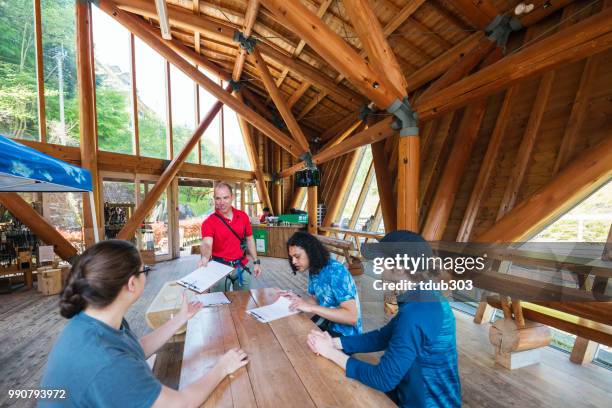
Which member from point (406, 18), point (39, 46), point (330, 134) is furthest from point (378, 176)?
point (39, 46)

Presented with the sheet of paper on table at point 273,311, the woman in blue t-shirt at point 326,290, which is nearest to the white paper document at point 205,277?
the sheet of paper on table at point 273,311

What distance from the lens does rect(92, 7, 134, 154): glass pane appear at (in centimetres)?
671

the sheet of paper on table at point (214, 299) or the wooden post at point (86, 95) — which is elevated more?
the wooden post at point (86, 95)

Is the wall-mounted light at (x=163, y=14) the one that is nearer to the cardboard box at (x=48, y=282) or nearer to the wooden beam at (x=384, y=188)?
the wooden beam at (x=384, y=188)

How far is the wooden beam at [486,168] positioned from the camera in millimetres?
3676

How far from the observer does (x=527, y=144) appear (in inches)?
131

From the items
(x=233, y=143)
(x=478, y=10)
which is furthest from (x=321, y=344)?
(x=233, y=143)

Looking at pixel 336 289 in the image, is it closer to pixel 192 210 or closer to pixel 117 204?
pixel 117 204

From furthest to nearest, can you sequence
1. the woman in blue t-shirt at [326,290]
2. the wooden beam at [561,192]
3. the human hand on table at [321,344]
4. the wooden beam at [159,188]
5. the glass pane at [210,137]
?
the glass pane at [210,137]
the wooden beam at [159,188]
the wooden beam at [561,192]
the woman in blue t-shirt at [326,290]
the human hand on table at [321,344]

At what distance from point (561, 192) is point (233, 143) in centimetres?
889

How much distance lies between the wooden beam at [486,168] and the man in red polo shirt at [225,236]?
125 inches

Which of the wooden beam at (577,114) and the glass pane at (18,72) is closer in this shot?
the wooden beam at (577,114)

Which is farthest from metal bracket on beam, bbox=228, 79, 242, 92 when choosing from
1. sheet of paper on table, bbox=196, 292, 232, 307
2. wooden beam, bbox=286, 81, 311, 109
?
sheet of paper on table, bbox=196, 292, 232, 307

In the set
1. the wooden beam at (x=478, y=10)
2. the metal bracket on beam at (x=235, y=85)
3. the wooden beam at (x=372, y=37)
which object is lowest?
the wooden beam at (x=372, y=37)
